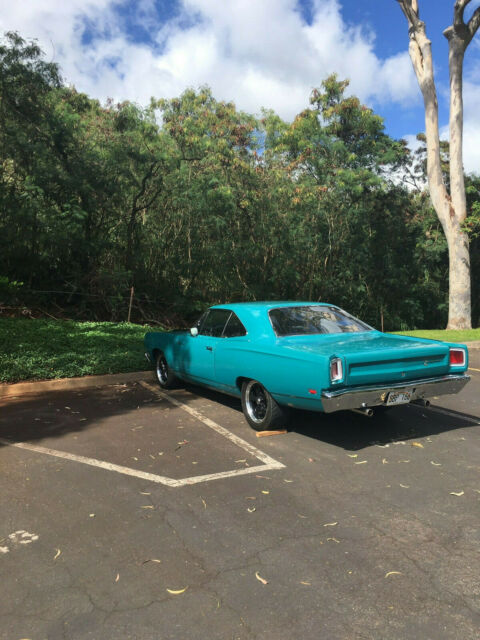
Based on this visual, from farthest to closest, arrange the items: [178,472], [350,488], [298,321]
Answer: [298,321], [178,472], [350,488]

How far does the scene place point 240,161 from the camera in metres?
17.7

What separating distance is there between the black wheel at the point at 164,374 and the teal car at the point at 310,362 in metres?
1.00

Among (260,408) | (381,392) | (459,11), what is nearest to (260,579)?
(381,392)

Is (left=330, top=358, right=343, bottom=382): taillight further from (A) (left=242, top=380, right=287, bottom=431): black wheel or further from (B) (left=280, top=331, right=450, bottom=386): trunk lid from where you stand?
(A) (left=242, top=380, right=287, bottom=431): black wheel

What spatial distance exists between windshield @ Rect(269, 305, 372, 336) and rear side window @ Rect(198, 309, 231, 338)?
829 mm

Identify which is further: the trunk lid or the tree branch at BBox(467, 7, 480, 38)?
the tree branch at BBox(467, 7, 480, 38)

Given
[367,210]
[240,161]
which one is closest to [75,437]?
[240,161]

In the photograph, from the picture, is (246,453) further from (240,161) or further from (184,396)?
(240,161)

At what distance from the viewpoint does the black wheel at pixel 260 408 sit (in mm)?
5410

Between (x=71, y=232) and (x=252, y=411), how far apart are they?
8.95 m

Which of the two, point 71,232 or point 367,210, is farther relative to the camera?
point 367,210

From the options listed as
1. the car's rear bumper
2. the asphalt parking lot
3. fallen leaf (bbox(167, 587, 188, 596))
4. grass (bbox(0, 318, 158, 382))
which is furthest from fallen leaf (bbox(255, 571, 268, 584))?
grass (bbox(0, 318, 158, 382))

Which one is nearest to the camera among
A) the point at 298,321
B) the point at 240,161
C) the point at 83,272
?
the point at 298,321

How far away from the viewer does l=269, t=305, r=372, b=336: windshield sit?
19.1 ft
